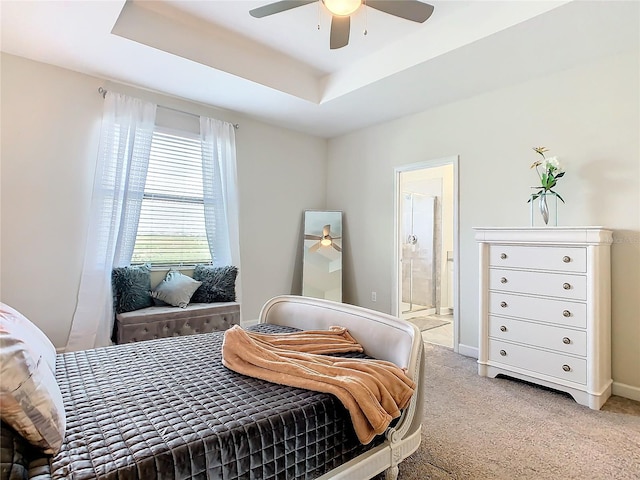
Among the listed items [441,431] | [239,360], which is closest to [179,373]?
[239,360]

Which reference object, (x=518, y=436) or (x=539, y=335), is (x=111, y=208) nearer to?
(x=518, y=436)

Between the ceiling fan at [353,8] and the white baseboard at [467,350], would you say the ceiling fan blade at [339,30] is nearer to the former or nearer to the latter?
the ceiling fan at [353,8]

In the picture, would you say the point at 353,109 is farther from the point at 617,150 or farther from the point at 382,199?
the point at 617,150

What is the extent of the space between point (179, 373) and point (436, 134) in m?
3.60

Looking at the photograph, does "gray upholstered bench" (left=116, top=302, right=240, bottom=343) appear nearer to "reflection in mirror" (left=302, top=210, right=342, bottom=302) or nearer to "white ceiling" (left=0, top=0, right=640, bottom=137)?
"reflection in mirror" (left=302, top=210, right=342, bottom=302)

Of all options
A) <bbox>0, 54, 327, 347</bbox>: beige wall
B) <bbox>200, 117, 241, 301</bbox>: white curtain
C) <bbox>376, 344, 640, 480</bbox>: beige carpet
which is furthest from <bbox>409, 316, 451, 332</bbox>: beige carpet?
<bbox>0, 54, 327, 347</bbox>: beige wall

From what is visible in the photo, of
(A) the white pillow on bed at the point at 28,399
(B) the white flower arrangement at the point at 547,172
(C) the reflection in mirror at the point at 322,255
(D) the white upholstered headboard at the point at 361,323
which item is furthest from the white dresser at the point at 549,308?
(A) the white pillow on bed at the point at 28,399

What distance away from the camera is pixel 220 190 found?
13.7 feet

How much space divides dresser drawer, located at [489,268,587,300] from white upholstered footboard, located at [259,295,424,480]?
153cm

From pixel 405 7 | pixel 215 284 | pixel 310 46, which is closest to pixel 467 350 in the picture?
pixel 215 284

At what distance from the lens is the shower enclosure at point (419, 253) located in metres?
6.00

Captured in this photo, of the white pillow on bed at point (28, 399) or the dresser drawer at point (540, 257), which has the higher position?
the dresser drawer at point (540, 257)

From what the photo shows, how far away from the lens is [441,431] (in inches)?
84.8

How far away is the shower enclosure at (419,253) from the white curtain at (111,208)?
4.06 m
